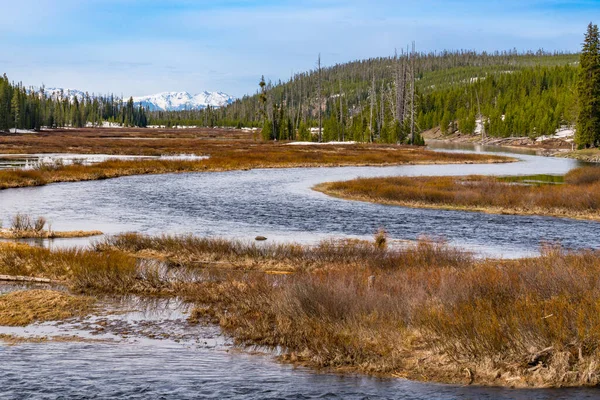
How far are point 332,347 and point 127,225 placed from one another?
19.2 meters

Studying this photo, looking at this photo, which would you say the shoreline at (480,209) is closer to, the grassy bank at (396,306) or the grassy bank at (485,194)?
the grassy bank at (485,194)

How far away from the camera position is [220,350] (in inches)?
488

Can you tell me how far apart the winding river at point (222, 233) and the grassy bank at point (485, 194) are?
80.1 inches

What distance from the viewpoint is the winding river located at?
1015cm

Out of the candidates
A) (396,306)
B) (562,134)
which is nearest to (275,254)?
(396,306)

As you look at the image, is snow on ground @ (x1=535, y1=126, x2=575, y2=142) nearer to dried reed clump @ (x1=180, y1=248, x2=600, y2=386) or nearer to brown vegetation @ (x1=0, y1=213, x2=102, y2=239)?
brown vegetation @ (x1=0, y1=213, x2=102, y2=239)

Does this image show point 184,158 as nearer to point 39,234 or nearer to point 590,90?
point 39,234

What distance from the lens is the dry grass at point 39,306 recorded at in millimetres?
14344

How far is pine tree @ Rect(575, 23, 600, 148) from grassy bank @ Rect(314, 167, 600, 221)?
45307mm

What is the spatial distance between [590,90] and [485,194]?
6130 centimetres

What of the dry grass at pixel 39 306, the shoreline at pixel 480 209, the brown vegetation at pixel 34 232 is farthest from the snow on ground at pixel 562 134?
the dry grass at pixel 39 306

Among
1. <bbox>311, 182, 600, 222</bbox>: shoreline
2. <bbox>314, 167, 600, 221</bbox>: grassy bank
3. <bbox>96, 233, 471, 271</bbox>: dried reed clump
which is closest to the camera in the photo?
<bbox>96, 233, 471, 271</bbox>: dried reed clump

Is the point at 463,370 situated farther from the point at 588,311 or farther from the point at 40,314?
the point at 40,314

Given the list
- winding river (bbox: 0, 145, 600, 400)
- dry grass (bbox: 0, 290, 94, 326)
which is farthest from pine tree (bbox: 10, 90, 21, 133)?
dry grass (bbox: 0, 290, 94, 326)
